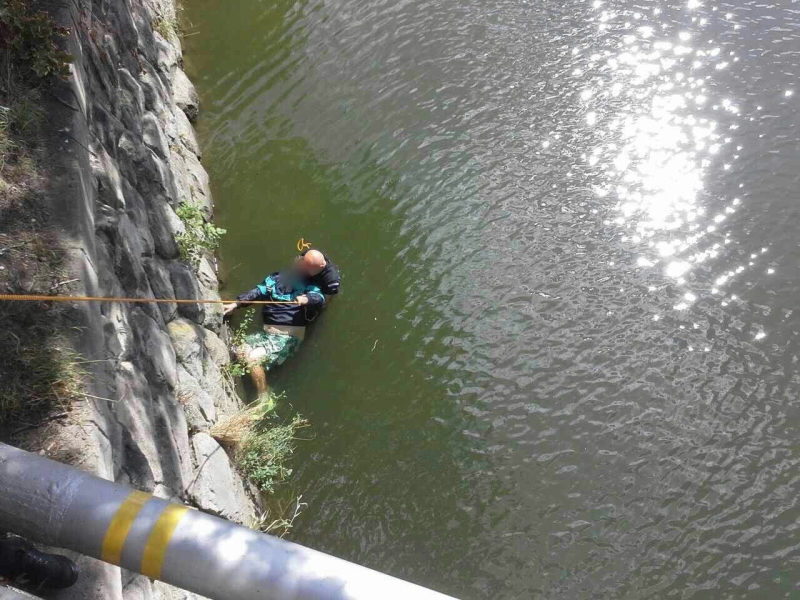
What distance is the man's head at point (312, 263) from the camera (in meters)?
7.91

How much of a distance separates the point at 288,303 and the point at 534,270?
9.25ft

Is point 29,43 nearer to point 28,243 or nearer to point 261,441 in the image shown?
point 28,243

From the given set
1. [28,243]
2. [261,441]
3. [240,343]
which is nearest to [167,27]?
A: [240,343]

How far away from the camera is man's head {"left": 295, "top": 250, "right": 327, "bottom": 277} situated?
26.0 feet

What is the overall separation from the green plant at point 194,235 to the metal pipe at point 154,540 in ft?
13.6

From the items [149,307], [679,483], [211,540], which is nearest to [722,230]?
[679,483]

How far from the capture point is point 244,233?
884cm

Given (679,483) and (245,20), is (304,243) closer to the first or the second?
(679,483)

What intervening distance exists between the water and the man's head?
464 mm

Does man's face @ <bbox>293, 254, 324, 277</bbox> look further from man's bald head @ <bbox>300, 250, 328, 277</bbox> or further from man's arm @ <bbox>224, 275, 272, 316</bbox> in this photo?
man's arm @ <bbox>224, 275, 272, 316</bbox>

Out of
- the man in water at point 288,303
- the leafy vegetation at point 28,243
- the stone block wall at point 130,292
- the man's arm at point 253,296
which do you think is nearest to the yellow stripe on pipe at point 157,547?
the stone block wall at point 130,292

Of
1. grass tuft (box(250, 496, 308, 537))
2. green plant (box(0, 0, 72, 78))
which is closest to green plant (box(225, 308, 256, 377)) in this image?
grass tuft (box(250, 496, 308, 537))

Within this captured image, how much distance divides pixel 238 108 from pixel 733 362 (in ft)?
24.7

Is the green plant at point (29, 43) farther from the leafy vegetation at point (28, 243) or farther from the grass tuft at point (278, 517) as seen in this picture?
the grass tuft at point (278, 517)
